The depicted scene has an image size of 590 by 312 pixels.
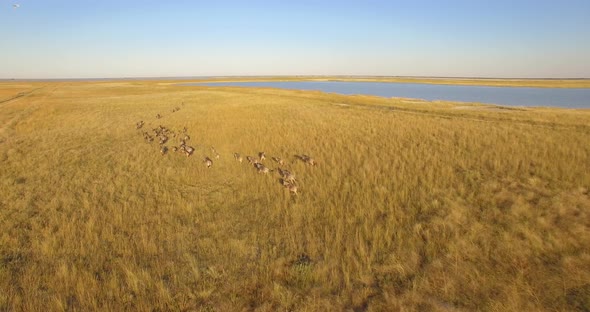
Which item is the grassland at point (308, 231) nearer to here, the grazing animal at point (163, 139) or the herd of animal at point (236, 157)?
the herd of animal at point (236, 157)

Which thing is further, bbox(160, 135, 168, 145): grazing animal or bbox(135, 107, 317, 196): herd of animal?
bbox(160, 135, 168, 145): grazing animal

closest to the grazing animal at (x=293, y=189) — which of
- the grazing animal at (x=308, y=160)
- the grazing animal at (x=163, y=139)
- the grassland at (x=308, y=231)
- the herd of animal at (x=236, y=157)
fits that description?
the herd of animal at (x=236, y=157)

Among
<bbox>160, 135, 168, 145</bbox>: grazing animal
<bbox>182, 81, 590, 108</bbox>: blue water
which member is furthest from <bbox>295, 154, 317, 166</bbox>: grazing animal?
<bbox>182, 81, 590, 108</bbox>: blue water

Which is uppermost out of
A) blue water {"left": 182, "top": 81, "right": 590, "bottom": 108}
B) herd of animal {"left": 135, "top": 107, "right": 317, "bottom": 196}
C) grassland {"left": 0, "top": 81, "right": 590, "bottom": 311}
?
blue water {"left": 182, "top": 81, "right": 590, "bottom": 108}

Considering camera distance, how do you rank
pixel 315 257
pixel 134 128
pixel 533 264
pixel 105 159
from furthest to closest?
pixel 134 128, pixel 105 159, pixel 315 257, pixel 533 264

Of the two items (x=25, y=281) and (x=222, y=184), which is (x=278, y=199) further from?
(x=25, y=281)

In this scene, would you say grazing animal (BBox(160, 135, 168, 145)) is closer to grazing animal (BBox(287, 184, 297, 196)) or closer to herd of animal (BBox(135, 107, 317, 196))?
herd of animal (BBox(135, 107, 317, 196))

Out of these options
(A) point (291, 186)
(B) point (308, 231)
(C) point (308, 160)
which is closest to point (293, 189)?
(A) point (291, 186)

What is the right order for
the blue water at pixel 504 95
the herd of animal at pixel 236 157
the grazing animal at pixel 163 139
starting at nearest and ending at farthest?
the herd of animal at pixel 236 157 < the grazing animal at pixel 163 139 < the blue water at pixel 504 95

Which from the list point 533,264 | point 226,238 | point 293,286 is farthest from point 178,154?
point 533,264
